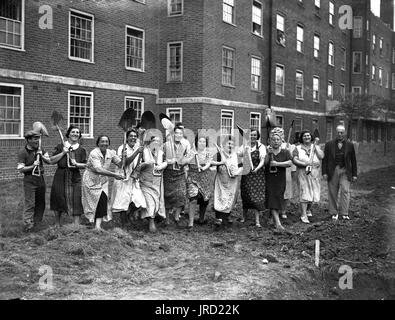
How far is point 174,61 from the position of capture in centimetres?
2011

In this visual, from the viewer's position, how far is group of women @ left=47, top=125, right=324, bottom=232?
7.74m

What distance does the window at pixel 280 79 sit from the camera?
86.0ft

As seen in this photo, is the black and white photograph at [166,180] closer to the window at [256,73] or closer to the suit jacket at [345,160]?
the suit jacket at [345,160]

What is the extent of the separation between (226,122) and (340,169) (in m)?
12.2

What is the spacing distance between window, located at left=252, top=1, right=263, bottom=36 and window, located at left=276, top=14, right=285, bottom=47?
2024 millimetres

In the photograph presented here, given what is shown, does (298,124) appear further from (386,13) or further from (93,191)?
(386,13)

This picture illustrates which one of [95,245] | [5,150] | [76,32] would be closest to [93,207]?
[95,245]

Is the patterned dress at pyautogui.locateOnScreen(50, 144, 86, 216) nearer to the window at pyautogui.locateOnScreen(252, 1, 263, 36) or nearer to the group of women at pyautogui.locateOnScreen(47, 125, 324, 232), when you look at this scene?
the group of women at pyautogui.locateOnScreen(47, 125, 324, 232)

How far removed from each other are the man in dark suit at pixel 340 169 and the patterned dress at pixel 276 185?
1532 millimetres

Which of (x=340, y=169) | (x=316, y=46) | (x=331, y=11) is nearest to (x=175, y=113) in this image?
(x=340, y=169)

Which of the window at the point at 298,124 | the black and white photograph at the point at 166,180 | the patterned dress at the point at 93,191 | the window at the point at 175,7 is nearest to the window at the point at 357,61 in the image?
the window at the point at 298,124

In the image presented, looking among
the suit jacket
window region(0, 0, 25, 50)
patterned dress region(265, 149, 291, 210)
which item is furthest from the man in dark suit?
window region(0, 0, 25, 50)

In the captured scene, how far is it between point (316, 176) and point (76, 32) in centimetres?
1064
